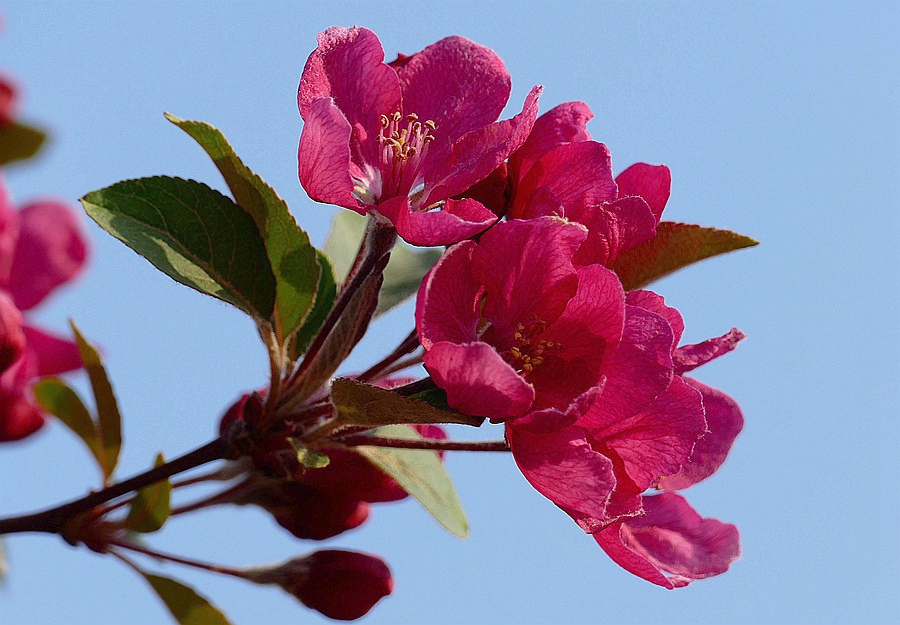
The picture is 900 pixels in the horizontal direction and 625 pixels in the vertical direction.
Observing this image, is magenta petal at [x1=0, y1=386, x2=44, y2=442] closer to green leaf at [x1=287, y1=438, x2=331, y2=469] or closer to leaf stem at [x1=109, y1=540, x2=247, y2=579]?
leaf stem at [x1=109, y1=540, x2=247, y2=579]

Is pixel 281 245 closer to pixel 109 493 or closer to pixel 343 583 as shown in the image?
pixel 109 493

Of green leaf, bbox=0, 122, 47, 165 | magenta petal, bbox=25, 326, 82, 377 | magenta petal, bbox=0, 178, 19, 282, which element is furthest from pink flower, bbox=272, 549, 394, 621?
green leaf, bbox=0, 122, 47, 165

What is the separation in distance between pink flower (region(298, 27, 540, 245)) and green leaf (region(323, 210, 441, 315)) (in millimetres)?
390

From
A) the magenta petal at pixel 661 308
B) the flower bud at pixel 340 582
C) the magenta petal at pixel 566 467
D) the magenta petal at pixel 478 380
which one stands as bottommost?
the flower bud at pixel 340 582

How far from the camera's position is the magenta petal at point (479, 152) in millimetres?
1345

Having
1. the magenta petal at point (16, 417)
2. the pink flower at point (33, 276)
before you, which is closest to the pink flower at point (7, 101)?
the pink flower at point (33, 276)

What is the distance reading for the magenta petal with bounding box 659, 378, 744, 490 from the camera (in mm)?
1563

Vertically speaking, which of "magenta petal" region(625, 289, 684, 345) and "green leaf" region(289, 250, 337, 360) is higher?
"magenta petal" region(625, 289, 684, 345)

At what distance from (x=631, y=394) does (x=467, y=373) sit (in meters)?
0.23

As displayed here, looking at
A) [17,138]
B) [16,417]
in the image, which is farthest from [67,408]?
[17,138]

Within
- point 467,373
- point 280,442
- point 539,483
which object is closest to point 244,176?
point 280,442

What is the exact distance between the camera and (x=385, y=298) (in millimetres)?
1855

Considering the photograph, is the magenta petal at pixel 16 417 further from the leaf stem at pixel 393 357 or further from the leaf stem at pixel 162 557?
the leaf stem at pixel 393 357

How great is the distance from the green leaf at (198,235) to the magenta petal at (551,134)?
42 cm
